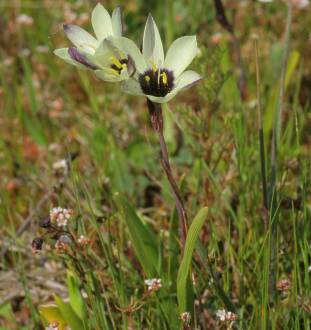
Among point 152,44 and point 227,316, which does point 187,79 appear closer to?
point 152,44

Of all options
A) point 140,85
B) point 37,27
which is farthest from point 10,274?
point 37,27

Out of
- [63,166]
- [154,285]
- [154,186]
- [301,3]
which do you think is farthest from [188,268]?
[301,3]

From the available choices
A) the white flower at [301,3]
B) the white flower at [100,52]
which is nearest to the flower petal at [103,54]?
the white flower at [100,52]

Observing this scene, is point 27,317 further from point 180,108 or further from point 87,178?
point 180,108

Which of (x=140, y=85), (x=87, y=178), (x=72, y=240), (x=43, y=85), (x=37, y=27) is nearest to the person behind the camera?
(x=140, y=85)

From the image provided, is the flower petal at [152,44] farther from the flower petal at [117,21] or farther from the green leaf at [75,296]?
the green leaf at [75,296]

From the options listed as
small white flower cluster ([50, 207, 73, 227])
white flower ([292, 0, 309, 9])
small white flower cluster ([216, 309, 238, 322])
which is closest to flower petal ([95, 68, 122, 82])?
small white flower cluster ([50, 207, 73, 227])

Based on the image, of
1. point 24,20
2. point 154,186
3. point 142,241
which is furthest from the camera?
point 24,20
